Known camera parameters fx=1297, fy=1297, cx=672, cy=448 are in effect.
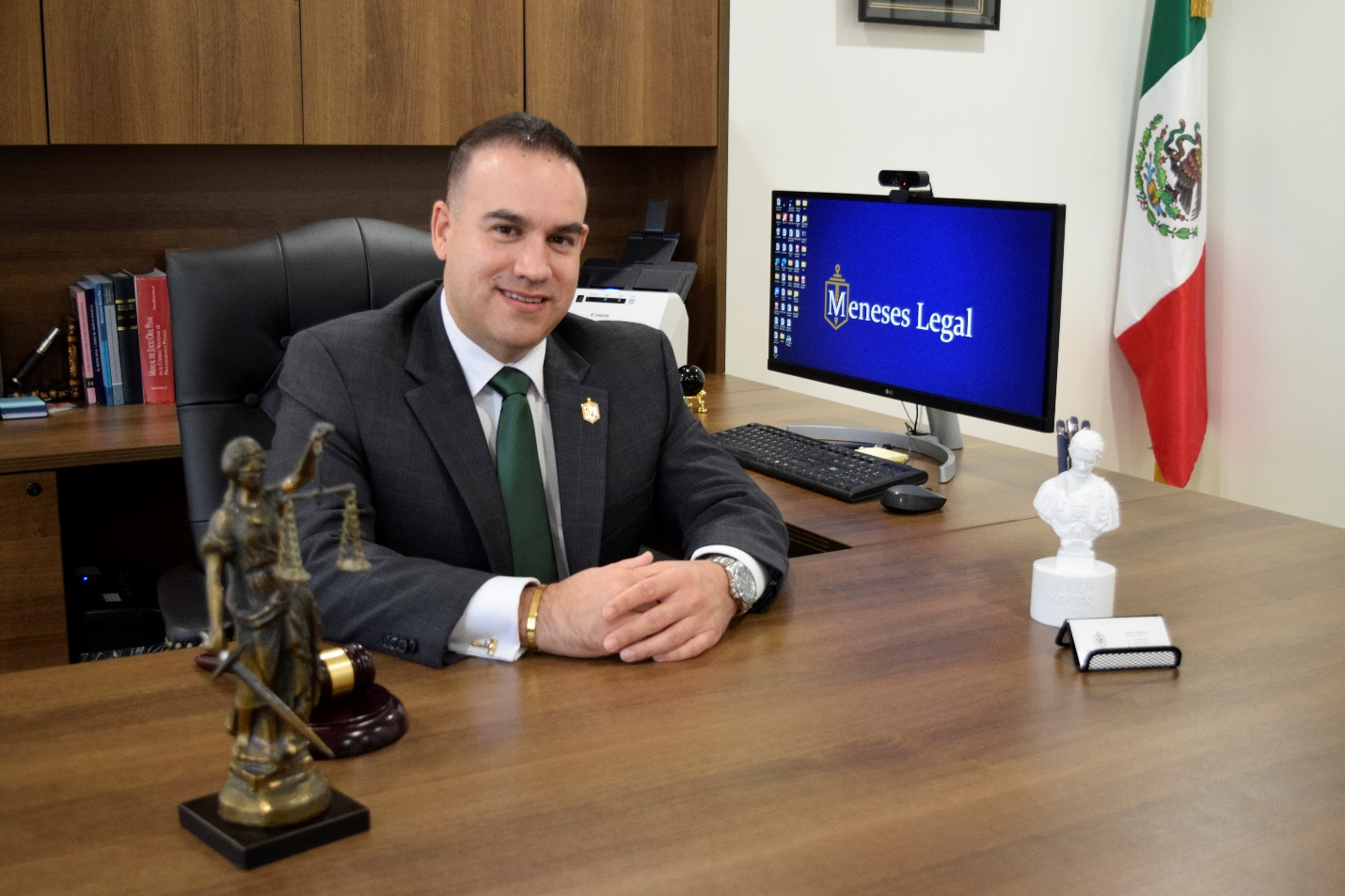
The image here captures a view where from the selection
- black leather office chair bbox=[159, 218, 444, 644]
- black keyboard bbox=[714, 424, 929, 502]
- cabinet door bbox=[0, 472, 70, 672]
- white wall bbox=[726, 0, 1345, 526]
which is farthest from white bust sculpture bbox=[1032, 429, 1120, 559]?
white wall bbox=[726, 0, 1345, 526]

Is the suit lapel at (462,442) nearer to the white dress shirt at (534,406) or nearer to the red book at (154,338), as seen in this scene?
the white dress shirt at (534,406)

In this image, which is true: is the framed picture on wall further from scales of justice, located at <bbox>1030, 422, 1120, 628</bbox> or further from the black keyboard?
scales of justice, located at <bbox>1030, 422, 1120, 628</bbox>

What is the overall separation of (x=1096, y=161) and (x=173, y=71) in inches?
101

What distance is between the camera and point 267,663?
100 centimetres

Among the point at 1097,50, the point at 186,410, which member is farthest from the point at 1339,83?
the point at 186,410

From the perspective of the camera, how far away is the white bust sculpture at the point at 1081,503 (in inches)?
60.4

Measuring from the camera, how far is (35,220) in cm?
281

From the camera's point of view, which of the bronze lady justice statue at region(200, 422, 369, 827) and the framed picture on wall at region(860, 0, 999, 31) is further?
the framed picture on wall at region(860, 0, 999, 31)

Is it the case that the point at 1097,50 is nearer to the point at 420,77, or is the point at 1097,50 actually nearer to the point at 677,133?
the point at 677,133

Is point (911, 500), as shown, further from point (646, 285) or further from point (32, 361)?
point (32, 361)

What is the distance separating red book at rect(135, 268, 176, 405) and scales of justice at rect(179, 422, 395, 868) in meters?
1.95

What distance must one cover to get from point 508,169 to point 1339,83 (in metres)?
2.76

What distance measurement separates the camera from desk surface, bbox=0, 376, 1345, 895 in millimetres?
999

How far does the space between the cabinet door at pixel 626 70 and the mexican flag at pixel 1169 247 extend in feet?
4.52
